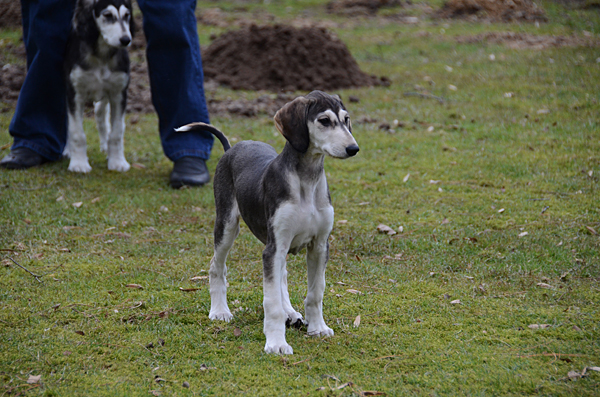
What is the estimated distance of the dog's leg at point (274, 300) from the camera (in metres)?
3.84

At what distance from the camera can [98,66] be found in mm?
7609

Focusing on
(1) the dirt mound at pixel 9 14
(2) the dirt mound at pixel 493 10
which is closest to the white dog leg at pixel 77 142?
(1) the dirt mound at pixel 9 14

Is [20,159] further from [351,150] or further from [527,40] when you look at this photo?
[527,40]

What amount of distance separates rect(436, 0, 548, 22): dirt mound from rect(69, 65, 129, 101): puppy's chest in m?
14.5

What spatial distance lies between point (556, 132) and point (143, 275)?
262 inches

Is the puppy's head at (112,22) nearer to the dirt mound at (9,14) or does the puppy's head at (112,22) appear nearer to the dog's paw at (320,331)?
the dog's paw at (320,331)

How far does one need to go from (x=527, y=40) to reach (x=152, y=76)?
11.6 metres

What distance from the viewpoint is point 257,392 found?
135 inches

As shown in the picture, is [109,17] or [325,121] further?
[109,17]

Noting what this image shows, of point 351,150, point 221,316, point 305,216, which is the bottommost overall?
point 221,316

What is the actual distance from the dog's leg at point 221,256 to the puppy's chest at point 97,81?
4.01 metres

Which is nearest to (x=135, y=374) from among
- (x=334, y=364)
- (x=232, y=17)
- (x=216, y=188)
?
(x=334, y=364)

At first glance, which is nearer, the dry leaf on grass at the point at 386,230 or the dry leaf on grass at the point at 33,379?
the dry leaf on grass at the point at 33,379

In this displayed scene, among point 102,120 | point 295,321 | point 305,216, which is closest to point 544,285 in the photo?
point 295,321
